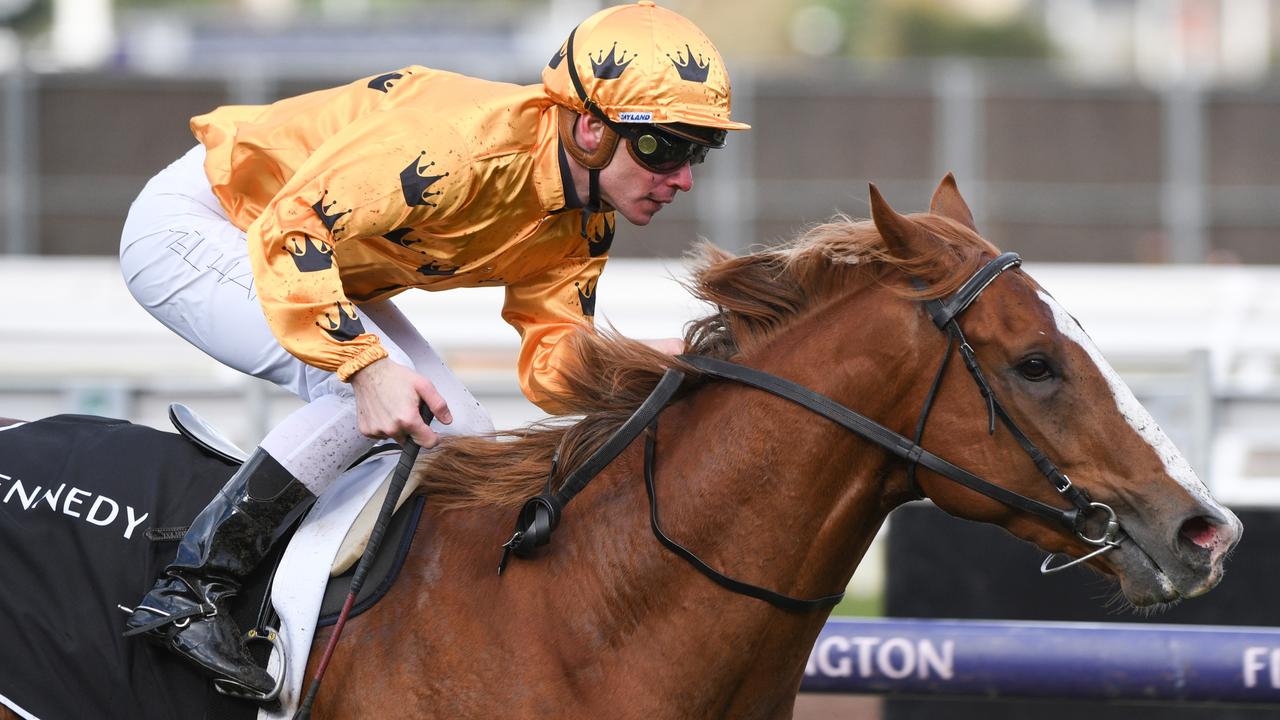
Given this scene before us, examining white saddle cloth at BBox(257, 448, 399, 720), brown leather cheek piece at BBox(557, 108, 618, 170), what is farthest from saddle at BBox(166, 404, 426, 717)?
brown leather cheek piece at BBox(557, 108, 618, 170)

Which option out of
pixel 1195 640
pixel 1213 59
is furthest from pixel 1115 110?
pixel 1213 59

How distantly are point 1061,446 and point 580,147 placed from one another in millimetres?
1125

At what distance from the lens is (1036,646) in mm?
3768

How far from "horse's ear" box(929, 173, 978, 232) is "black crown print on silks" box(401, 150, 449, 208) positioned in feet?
3.20

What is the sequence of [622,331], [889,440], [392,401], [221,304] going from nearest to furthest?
[889,440]
[392,401]
[221,304]
[622,331]

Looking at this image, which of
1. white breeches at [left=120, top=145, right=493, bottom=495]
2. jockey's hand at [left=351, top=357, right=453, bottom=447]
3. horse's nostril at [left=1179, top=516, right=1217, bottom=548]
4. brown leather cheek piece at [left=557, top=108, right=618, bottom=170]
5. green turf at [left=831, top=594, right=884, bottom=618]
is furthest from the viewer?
green turf at [left=831, top=594, right=884, bottom=618]

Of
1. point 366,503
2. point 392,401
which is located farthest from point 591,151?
point 366,503

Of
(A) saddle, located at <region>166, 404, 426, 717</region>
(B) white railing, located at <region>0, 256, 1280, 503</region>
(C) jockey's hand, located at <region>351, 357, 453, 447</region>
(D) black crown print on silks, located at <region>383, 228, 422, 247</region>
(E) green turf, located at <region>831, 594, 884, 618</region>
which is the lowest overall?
(E) green turf, located at <region>831, 594, 884, 618</region>

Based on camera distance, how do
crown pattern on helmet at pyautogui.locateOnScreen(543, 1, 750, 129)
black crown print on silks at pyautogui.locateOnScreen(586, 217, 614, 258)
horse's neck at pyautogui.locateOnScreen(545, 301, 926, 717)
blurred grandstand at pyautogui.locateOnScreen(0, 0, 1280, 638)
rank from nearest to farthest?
horse's neck at pyautogui.locateOnScreen(545, 301, 926, 717) < crown pattern on helmet at pyautogui.locateOnScreen(543, 1, 750, 129) < black crown print on silks at pyautogui.locateOnScreen(586, 217, 614, 258) < blurred grandstand at pyautogui.locateOnScreen(0, 0, 1280, 638)

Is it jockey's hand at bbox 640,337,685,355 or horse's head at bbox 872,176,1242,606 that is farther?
jockey's hand at bbox 640,337,685,355

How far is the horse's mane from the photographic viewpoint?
2.69 meters

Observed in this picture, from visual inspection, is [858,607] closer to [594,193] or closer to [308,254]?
[594,193]

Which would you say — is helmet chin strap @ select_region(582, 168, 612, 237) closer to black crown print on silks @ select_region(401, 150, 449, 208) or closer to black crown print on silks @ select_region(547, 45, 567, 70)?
black crown print on silks @ select_region(547, 45, 567, 70)

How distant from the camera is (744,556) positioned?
2.62 metres
